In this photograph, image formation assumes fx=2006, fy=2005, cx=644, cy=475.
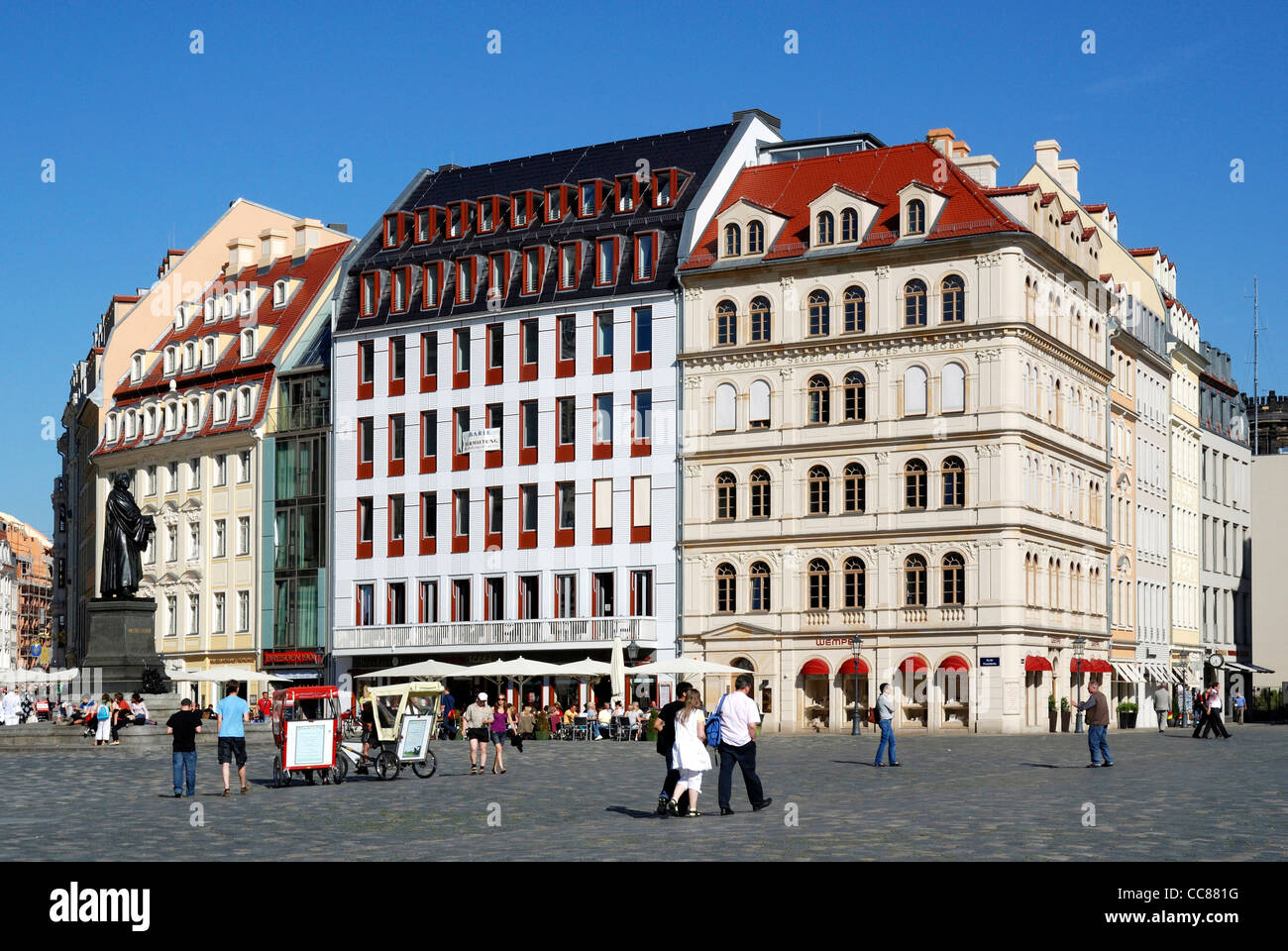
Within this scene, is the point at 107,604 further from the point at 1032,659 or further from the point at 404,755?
the point at 1032,659

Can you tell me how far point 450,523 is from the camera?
Result: 81312 millimetres

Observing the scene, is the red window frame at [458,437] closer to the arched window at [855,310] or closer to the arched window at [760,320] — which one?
the arched window at [760,320]

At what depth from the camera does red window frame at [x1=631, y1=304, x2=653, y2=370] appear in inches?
3024

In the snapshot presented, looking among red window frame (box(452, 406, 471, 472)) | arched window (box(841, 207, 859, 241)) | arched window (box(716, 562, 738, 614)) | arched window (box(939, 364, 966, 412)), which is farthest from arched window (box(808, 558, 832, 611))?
red window frame (box(452, 406, 471, 472))

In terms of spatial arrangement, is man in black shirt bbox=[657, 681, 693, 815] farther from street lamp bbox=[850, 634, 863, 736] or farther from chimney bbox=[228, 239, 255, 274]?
chimney bbox=[228, 239, 255, 274]

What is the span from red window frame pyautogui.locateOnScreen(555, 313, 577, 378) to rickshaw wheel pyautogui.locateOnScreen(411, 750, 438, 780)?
39727 millimetres

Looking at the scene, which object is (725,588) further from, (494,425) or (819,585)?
(494,425)

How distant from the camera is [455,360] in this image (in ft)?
268

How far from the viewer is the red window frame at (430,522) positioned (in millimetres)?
82000

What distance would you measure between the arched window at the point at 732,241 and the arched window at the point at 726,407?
494 cm

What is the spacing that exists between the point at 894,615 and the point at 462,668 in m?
15.4

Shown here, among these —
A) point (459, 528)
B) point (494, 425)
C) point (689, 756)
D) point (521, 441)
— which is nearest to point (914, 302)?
point (521, 441)

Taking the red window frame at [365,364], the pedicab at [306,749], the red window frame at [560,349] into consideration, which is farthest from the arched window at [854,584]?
the pedicab at [306,749]
